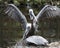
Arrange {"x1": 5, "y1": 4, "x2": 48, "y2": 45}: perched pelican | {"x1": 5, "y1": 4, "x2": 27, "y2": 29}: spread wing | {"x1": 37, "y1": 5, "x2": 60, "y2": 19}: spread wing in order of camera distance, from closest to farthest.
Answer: {"x1": 5, "y1": 4, "x2": 48, "y2": 45}: perched pelican, {"x1": 5, "y1": 4, "x2": 27, "y2": 29}: spread wing, {"x1": 37, "y1": 5, "x2": 60, "y2": 19}: spread wing

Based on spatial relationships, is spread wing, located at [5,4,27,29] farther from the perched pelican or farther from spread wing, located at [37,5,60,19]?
spread wing, located at [37,5,60,19]

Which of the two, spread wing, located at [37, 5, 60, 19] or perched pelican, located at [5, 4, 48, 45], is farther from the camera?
spread wing, located at [37, 5, 60, 19]

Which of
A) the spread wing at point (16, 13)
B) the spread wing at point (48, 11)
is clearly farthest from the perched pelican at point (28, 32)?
the spread wing at point (48, 11)

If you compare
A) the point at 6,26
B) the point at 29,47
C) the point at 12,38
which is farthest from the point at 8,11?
the point at 6,26

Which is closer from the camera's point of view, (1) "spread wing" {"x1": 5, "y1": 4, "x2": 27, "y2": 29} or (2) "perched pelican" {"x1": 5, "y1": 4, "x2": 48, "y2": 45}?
(2) "perched pelican" {"x1": 5, "y1": 4, "x2": 48, "y2": 45}


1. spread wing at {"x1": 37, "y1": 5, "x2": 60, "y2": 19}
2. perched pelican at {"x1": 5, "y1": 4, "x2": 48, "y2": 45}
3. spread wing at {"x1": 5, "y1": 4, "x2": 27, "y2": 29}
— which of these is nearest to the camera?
perched pelican at {"x1": 5, "y1": 4, "x2": 48, "y2": 45}

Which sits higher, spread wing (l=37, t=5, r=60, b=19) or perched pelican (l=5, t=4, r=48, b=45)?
spread wing (l=37, t=5, r=60, b=19)

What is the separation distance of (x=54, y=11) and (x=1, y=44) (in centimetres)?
187

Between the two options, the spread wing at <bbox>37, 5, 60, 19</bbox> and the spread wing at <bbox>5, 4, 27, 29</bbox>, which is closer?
the spread wing at <bbox>5, 4, 27, 29</bbox>

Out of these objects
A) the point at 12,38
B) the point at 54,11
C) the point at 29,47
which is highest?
the point at 54,11

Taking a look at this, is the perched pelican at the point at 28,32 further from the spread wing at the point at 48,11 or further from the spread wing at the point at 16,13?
the spread wing at the point at 48,11

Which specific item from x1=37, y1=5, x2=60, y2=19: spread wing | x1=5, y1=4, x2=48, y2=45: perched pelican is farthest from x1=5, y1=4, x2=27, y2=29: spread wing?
x1=37, y1=5, x2=60, y2=19: spread wing

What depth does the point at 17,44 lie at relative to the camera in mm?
10422

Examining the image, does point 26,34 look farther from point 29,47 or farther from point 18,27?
point 18,27
